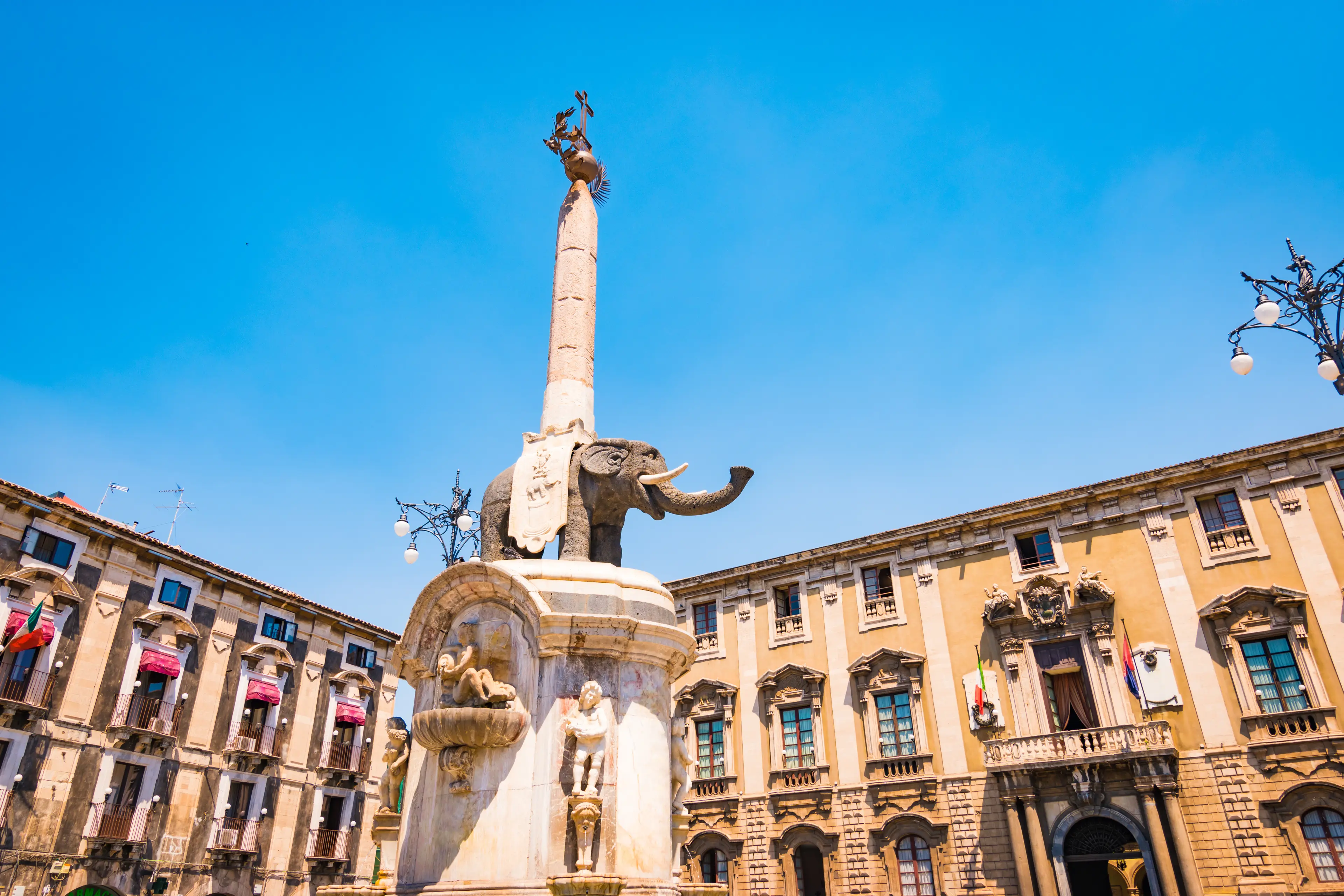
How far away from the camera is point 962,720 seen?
25484 mm

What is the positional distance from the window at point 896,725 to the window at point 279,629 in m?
20.1

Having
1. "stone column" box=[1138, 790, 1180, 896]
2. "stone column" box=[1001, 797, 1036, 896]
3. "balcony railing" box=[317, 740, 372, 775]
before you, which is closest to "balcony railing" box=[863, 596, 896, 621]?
"stone column" box=[1001, 797, 1036, 896]

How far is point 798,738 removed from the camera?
27906 mm

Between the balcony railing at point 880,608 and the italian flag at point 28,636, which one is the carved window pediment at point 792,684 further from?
the italian flag at point 28,636

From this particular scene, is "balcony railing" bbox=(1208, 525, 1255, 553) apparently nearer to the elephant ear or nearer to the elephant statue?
the elephant statue

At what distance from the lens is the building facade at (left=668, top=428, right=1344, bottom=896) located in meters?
21.5

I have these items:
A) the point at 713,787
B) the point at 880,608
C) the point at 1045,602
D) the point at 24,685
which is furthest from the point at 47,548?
the point at 1045,602

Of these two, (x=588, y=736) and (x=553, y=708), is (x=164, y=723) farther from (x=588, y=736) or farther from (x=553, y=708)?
(x=588, y=736)

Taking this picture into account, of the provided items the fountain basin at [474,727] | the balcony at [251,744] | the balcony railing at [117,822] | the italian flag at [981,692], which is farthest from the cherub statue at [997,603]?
the balcony railing at [117,822]

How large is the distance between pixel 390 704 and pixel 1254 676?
29142 mm

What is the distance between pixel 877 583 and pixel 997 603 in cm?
412

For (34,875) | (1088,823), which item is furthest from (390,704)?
(1088,823)

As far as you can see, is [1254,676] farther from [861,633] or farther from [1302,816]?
[861,633]

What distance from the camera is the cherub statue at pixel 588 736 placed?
7.05m
